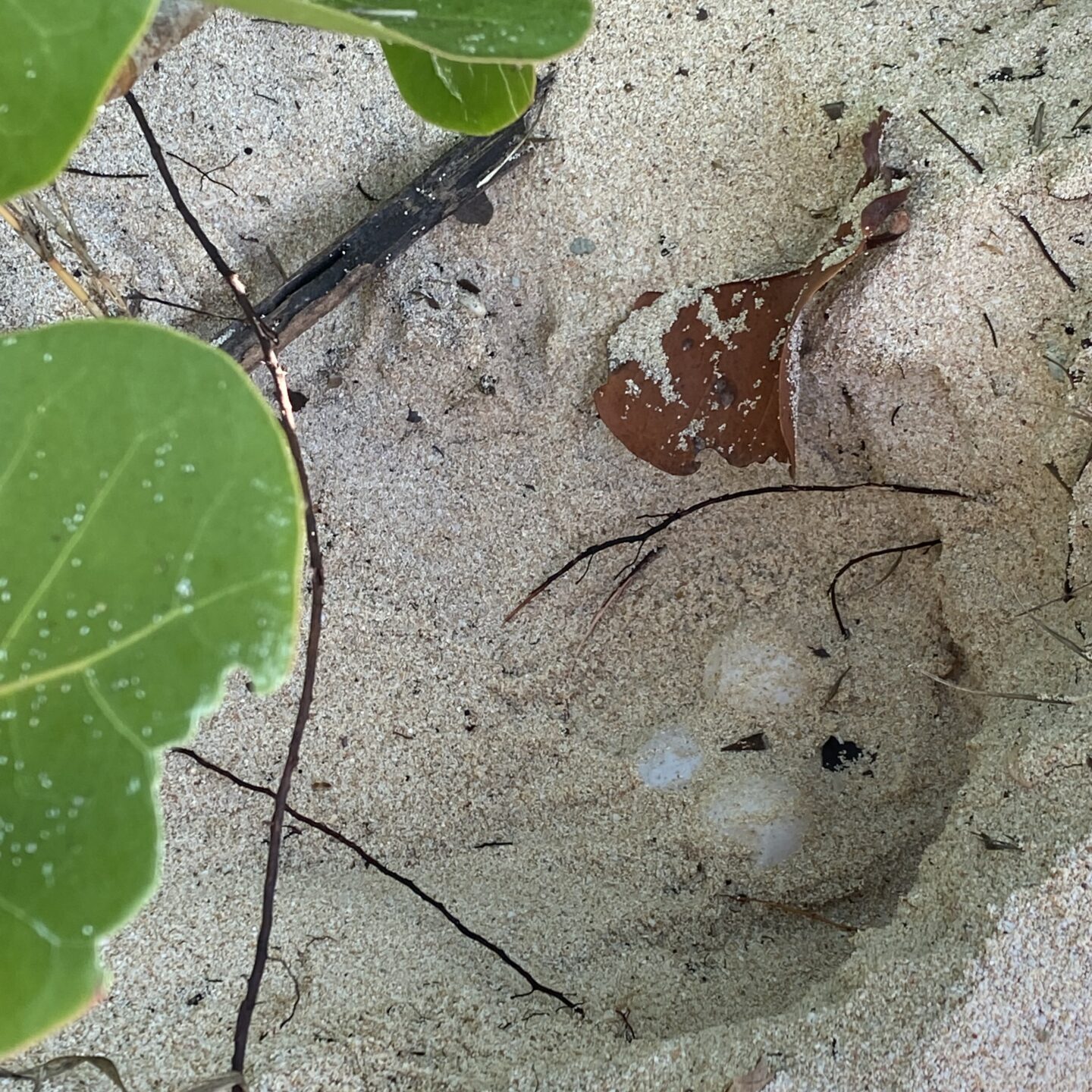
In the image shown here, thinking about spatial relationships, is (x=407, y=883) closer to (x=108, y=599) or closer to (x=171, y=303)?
(x=108, y=599)

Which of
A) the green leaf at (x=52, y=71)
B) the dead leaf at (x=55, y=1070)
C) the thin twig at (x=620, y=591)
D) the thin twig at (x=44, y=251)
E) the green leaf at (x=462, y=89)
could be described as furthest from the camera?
the thin twig at (x=620, y=591)

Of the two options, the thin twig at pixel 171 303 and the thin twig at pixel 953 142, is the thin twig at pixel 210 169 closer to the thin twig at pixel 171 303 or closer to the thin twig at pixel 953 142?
the thin twig at pixel 171 303

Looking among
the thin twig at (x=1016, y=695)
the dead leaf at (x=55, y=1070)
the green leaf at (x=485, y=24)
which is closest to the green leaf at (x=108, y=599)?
the green leaf at (x=485, y=24)

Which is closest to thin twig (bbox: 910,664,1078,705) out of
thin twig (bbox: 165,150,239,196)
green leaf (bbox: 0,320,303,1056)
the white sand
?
the white sand

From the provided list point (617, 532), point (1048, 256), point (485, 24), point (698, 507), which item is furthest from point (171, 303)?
point (1048, 256)

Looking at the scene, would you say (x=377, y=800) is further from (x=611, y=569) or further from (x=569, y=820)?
(x=611, y=569)

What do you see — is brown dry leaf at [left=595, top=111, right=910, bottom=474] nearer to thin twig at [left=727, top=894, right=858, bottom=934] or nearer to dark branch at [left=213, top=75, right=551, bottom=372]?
dark branch at [left=213, top=75, right=551, bottom=372]

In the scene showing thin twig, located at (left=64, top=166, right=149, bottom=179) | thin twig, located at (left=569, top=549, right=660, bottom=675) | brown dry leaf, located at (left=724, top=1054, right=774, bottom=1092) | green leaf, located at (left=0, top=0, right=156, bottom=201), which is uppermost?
green leaf, located at (left=0, top=0, right=156, bottom=201)
